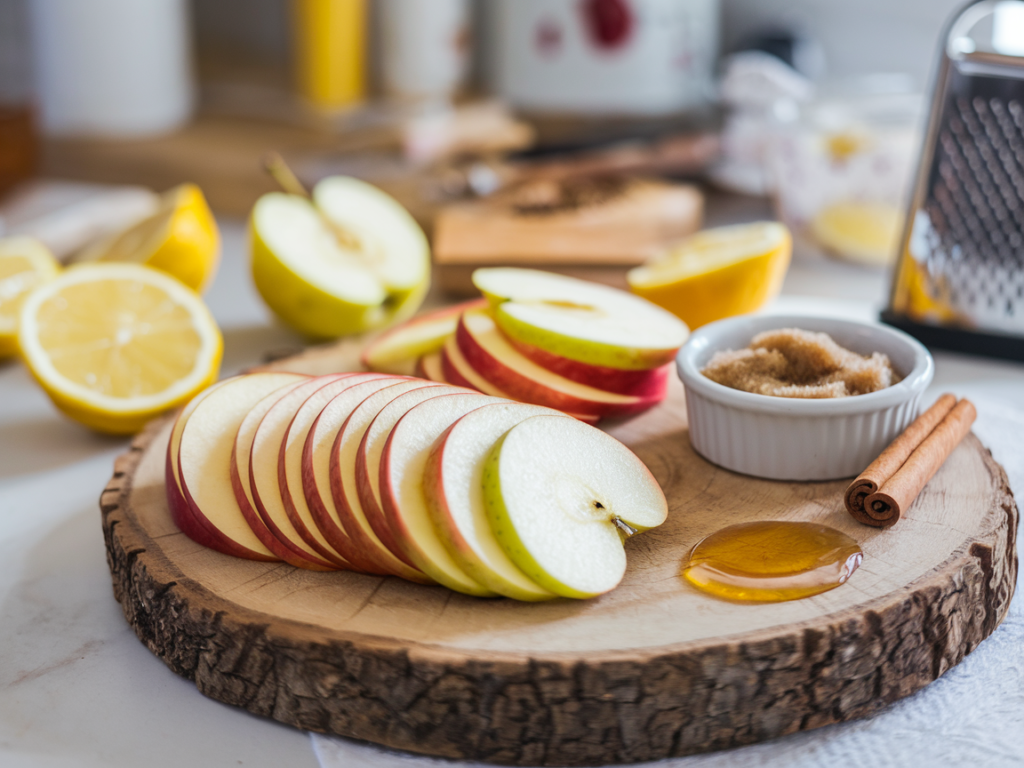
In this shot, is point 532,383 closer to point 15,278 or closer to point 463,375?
point 463,375

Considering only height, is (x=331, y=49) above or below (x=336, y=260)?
above

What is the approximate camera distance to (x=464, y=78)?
2779 mm

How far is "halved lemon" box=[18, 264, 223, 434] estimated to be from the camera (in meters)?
1.29

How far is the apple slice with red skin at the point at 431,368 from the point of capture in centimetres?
125

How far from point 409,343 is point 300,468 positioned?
0.41 meters

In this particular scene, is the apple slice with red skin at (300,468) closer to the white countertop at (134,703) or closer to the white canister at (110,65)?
the white countertop at (134,703)

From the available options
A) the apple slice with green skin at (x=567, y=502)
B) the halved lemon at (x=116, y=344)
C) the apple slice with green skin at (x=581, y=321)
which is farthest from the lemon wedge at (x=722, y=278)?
the halved lemon at (x=116, y=344)

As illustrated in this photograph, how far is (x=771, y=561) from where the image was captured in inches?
35.7

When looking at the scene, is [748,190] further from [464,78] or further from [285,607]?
[285,607]

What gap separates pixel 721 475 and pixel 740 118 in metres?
1.30

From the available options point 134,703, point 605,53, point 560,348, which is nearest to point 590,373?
point 560,348

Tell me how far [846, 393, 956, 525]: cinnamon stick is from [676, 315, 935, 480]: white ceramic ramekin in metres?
0.02

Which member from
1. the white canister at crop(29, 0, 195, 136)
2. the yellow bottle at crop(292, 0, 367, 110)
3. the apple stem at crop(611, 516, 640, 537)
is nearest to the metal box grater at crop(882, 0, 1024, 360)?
the apple stem at crop(611, 516, 640, 537)

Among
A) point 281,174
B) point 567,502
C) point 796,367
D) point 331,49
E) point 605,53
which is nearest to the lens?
point 567,502
